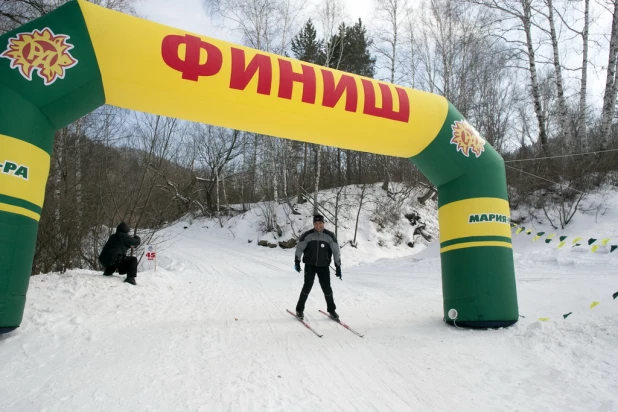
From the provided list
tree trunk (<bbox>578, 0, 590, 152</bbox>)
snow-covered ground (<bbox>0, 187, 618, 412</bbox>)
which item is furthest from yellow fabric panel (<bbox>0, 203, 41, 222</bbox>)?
tree trunk (<bbox>578, 0, 590, 152</bbox>)

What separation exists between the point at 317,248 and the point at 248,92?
8.64 feet

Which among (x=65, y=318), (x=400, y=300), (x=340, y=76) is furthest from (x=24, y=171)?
(x=400, y=300)

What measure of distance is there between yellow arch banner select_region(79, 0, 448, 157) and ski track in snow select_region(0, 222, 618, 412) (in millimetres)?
2845

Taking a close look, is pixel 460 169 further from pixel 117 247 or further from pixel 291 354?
pixel 117 247

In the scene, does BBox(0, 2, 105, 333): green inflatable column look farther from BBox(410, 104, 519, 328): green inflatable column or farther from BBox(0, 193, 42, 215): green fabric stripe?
BBox(410, 104, 519, 328): green inflatable column

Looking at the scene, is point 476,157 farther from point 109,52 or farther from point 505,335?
point 109,52

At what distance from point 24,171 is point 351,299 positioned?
234 inches

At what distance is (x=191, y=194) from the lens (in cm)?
2852

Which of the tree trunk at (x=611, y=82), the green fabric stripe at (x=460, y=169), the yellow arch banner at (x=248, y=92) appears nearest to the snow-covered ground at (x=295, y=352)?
the green fabric stripe at (x=460, y=169)

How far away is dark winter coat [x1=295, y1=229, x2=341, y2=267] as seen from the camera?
5922mm

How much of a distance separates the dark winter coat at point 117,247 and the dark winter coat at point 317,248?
3690mm

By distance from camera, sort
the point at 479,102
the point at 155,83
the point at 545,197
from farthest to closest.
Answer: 1. the point at 479,102
2. the point at 545,197
3. the point at 155,83

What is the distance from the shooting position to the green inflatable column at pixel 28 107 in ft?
13.0

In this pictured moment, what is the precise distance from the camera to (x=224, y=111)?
15.8 feet
